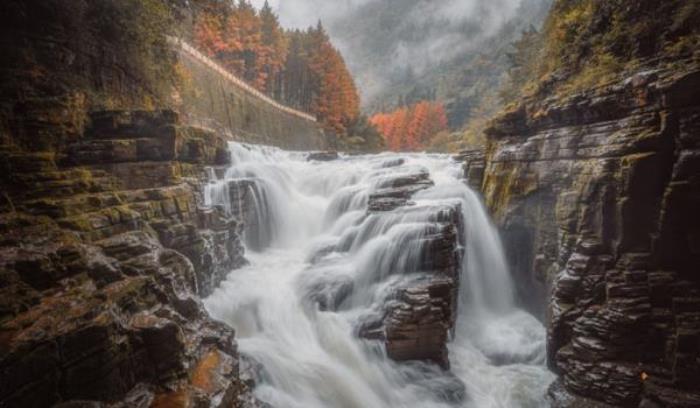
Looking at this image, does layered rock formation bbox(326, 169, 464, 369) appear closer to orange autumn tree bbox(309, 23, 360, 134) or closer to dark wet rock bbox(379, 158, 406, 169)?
dark wet rock bbox(379, 158, 406, 169)

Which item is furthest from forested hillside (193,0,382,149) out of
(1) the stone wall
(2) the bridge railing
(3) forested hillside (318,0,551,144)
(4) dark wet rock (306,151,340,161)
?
(3) forested hillside (318,0,551,144)

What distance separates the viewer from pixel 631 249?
311 inches

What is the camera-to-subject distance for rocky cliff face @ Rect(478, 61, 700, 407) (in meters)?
7.14

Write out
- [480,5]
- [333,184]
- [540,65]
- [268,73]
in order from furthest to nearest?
[480,5] < [268,73] < [333,184] < [540,65]

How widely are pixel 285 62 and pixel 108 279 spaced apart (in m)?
38.2

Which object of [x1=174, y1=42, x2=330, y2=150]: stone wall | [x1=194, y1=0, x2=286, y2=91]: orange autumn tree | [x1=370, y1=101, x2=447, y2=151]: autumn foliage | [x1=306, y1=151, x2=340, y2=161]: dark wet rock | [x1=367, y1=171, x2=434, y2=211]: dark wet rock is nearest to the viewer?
[x1=367, y1=171, x2=434, y2=211]: dark wet rock

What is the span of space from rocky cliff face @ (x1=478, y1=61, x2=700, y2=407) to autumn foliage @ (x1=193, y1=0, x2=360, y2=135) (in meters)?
29.6

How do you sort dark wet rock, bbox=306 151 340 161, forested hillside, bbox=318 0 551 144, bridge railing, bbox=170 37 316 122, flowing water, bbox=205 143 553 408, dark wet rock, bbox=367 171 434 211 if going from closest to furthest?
flowing water, bbox=205 143 553 408 < dark wet rock, bbox=367 171 434 211 < bridge railing, bbox=170 37 316 122 < dark wet rock, bbox=306 151 340 161 < forested hillside, bbox=318 0 551 144

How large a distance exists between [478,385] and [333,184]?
12.3 metres

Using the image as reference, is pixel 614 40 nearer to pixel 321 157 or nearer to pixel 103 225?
pixel 103 225

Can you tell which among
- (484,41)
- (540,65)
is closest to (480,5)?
(484,41)

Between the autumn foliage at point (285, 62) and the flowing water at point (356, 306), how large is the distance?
71.4 ft

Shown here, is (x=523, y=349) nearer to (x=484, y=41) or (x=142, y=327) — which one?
(x=142, y=327)

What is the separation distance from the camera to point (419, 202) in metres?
12.7
